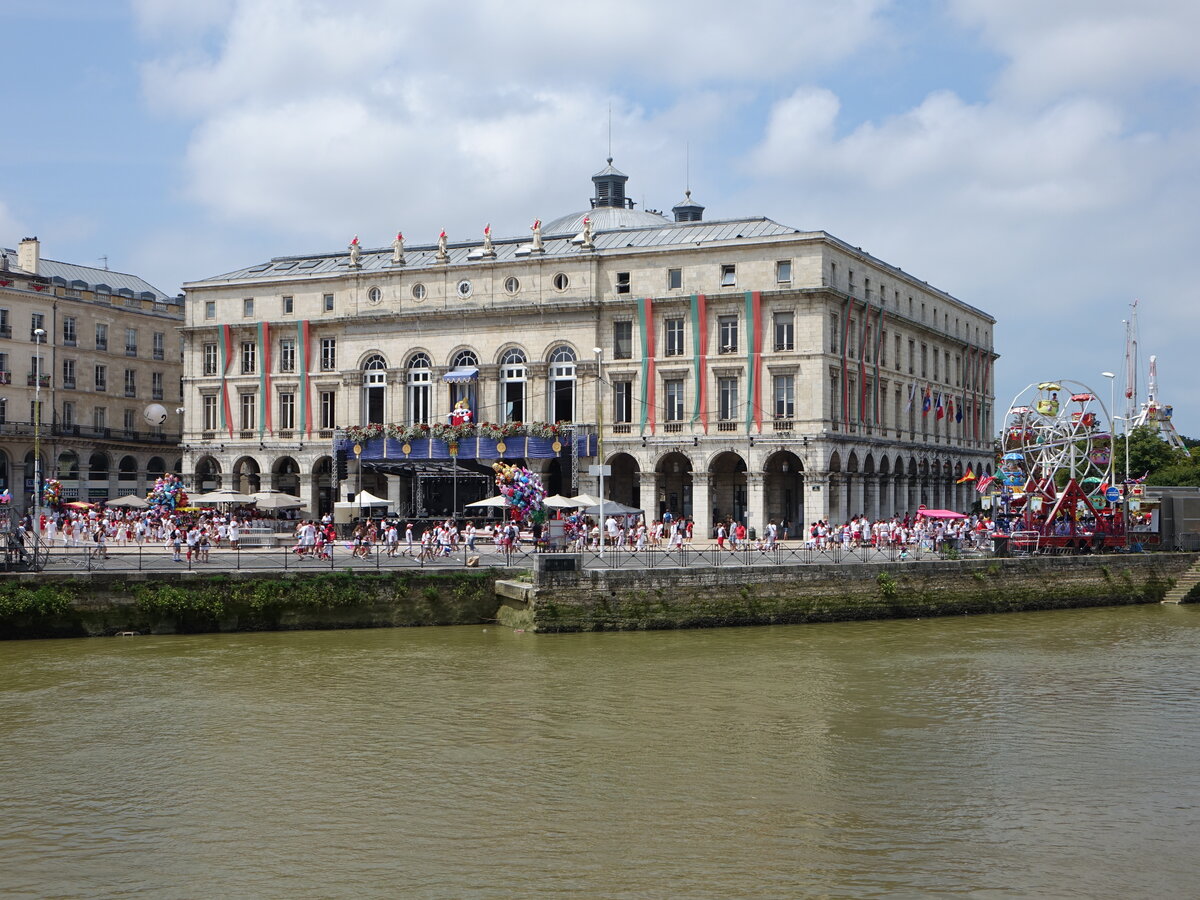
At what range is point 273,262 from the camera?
264 ft

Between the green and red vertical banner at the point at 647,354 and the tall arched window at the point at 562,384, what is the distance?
147 inches

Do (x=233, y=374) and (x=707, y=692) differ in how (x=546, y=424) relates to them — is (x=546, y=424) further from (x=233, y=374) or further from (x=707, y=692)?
(x=707, y=692)

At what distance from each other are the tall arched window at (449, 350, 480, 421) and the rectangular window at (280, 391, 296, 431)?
33.2 feet

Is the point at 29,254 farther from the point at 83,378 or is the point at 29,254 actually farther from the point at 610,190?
the point at 610,190

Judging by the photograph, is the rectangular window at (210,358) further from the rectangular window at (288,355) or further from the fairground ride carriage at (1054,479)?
the fairground ride carriage at (1054,479)

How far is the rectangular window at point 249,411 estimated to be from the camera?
7611 centimetres

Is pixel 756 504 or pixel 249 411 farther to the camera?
pixel 249 411

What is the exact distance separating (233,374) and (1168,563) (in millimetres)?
49045

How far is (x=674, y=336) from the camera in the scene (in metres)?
66.6

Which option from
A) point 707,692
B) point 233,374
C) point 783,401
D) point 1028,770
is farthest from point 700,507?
point 1028,770

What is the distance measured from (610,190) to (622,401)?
28916mm

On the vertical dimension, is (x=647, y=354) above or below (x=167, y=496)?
above

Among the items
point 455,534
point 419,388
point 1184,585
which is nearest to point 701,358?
point 419,388

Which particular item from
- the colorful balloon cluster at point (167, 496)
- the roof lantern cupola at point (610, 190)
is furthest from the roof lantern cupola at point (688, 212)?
the colorful balloon cluster at point (167, 496)
